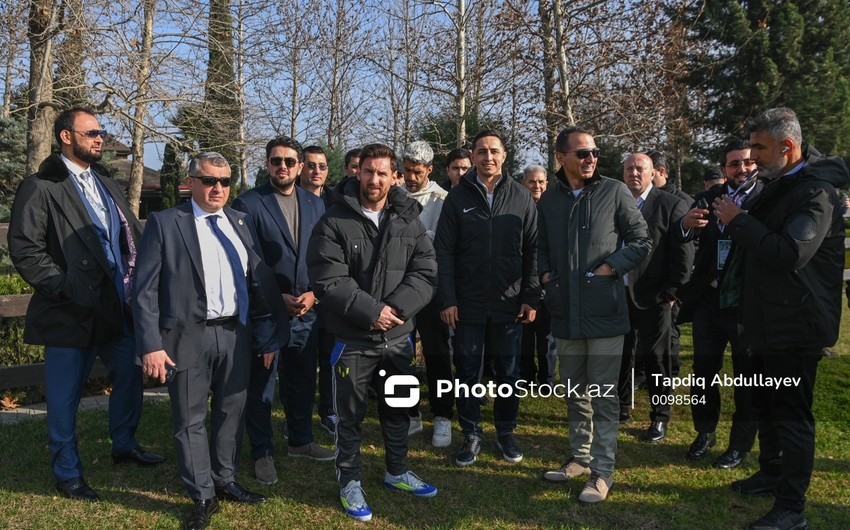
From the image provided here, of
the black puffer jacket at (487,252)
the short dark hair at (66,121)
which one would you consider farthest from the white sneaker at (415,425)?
the short dark hair at (66,121)

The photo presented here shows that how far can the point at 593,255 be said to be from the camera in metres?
4.07

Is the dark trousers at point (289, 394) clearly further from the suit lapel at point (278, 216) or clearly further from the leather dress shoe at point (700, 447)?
the leather dress shoe at point (700, 447)

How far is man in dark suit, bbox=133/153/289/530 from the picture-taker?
3.62 m

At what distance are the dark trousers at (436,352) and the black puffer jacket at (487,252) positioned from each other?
0.61 metres

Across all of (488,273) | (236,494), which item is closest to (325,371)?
(236,494)

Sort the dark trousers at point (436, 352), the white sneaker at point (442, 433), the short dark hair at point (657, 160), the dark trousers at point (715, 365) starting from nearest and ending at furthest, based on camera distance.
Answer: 1. the dark trousers at point (715, 365)
2. the white sneaker at point (442, 433)
3. the dark trousers at point (436, 352)
4. the short dark hair at point (657, 160)

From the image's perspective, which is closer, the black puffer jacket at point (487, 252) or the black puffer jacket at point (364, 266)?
the black puffer jacket at point (364, 266)

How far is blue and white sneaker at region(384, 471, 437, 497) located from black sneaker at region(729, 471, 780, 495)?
2006 millimetres

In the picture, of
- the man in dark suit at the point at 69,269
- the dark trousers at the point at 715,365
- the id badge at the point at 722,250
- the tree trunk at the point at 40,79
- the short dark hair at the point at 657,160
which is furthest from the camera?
the tree trunk at the point at 40,79

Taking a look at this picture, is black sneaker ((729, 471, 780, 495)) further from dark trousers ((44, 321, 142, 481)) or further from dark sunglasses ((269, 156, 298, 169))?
dark trousers ((44, 321, 142, 481))

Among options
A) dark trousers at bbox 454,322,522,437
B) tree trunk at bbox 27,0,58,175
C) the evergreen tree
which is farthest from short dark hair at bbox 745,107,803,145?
the evergreen tree

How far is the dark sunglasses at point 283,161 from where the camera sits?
4641 mm

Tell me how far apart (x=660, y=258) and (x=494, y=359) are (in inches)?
65.6

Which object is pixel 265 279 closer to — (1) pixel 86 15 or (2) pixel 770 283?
(2) pixel 770 283
